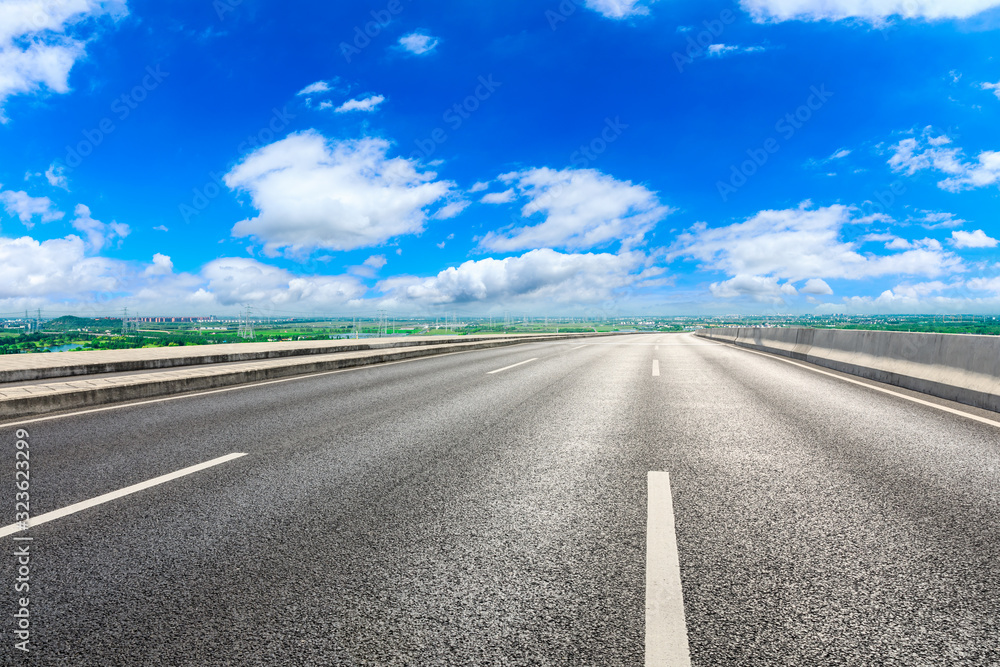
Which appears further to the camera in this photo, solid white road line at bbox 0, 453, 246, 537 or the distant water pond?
the distant water pond

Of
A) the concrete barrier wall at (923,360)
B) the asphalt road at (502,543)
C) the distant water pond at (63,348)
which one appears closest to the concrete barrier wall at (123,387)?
the asphalt road at (502,543)

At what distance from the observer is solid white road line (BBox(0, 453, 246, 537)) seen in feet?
11.5

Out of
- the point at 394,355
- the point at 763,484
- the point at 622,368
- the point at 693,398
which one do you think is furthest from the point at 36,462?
the point at 394,355

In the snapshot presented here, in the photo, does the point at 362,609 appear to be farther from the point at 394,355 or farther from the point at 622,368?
the point at 394,355

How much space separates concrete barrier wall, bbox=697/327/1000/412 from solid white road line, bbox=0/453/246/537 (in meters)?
10.1

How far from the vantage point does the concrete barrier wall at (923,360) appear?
7.97 meters

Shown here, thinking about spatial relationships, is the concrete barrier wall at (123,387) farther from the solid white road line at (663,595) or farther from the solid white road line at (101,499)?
the solid white road line at (663,595)

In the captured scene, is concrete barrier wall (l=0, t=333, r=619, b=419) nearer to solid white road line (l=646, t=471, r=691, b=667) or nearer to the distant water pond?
the distant water pond

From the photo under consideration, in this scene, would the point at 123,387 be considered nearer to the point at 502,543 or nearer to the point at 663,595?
the point at 502,543

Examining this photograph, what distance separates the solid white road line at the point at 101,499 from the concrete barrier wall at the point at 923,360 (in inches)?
399

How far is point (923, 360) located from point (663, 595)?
10.1 meters

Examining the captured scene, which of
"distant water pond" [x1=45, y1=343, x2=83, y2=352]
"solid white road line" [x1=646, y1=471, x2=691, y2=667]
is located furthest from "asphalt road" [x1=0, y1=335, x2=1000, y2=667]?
"distant water pond" [x1=45, y1=343, x2=83, y2=352]

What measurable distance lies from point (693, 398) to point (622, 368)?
5487 millimetres

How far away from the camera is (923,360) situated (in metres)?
9.77
